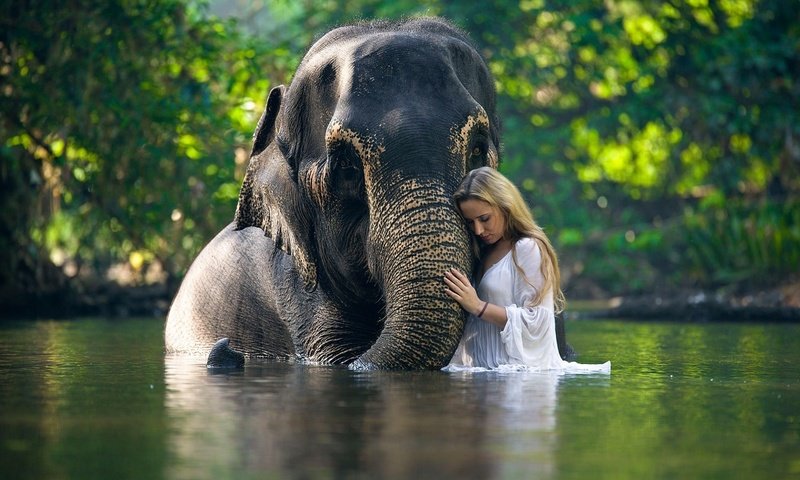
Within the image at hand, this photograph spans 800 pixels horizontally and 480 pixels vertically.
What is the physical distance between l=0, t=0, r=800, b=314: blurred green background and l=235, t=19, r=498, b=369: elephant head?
4.67m

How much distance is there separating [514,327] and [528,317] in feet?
0.39

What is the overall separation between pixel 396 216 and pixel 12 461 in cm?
321

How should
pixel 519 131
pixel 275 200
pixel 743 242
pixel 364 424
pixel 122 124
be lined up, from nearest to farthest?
pixel 364 424 < pixel 275 200 < pixel 122 124 < pixel 743 242 < pixel 519 131

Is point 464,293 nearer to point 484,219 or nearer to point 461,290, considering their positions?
point 461,290

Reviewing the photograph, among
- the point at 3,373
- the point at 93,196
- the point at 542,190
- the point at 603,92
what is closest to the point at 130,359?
the point at 3,373

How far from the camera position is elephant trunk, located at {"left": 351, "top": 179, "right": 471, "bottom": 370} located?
7328mm

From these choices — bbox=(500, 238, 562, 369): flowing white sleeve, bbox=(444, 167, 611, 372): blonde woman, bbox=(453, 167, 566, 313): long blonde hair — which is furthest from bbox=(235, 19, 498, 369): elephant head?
bbox=(500, 238, 562, 369): flowing white sleeve

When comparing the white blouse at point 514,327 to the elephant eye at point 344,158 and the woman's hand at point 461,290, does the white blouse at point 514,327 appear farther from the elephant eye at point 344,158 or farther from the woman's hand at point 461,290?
the elephant eye at point 344,158

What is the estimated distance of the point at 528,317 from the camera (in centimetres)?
797

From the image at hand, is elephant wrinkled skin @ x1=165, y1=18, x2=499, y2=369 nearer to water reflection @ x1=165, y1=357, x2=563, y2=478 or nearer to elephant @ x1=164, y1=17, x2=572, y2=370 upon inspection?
elephant @ x1=164, y1=17, x2=572, y2=370

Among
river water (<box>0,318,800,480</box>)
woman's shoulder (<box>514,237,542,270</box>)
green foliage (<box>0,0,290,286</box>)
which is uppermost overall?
green foliage (<box>0,0,290,286</box>)

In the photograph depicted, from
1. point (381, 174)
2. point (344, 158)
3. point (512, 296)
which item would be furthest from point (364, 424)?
point (344, 158)

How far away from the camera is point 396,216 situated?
750 cm

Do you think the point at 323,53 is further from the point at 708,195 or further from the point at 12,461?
the point at 708,195
